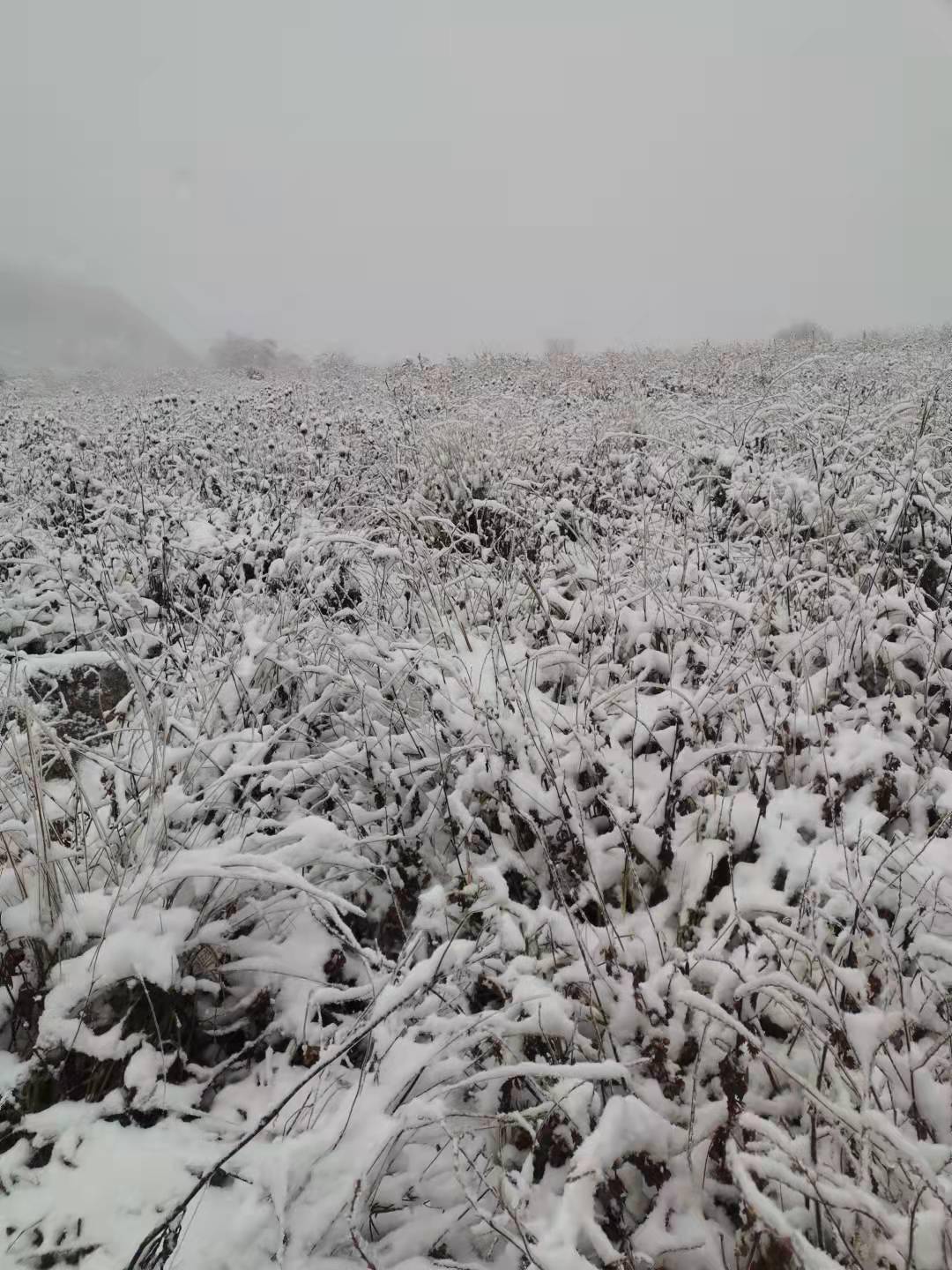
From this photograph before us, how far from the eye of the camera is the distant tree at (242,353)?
22.3 metres

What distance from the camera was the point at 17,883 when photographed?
1.35 m

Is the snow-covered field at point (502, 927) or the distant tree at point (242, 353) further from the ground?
the distant tree at point (242, 353)

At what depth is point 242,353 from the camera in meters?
24.7

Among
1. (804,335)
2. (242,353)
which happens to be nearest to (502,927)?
(804,335)

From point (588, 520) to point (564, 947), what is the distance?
3013mm

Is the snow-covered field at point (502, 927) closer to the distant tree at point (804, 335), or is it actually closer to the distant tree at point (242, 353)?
the distant tree at point (804, 335)

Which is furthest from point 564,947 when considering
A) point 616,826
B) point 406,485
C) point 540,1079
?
point 406,485

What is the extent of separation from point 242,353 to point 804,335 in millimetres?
19007

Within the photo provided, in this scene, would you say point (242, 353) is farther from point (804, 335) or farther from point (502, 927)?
point (502, 927)

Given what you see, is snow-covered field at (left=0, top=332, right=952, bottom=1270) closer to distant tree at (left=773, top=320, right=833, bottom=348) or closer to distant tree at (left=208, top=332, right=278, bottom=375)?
distant tree at (left=773, top=320, right=833, bottom=348)

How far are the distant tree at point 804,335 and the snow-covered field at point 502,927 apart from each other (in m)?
14.6

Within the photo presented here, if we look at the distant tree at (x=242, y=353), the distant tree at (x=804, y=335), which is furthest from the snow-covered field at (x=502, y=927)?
the distant tree at (x=242, y=353)

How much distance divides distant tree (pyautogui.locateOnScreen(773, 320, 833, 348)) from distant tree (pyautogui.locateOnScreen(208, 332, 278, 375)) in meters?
14.7

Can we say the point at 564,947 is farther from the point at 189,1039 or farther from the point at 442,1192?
the point at 189,1039
